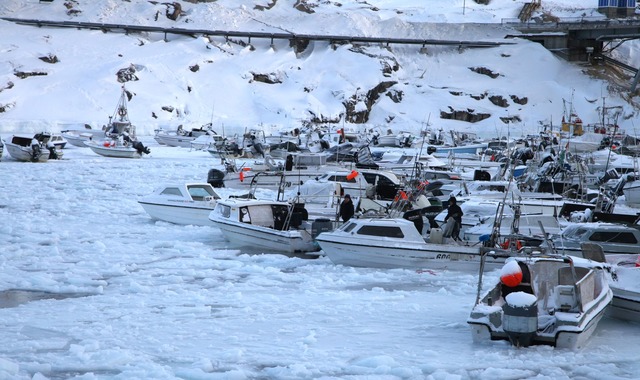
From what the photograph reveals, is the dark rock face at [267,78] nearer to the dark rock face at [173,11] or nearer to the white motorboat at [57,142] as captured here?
the dark rock face at [173,11]

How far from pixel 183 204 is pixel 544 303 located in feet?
43.5

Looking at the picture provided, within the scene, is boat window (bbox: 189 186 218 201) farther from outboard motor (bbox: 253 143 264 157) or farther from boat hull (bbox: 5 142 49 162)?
outboard motor (bbox: 253 143 264 157)

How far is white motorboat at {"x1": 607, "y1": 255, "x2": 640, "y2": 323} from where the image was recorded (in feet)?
46.7

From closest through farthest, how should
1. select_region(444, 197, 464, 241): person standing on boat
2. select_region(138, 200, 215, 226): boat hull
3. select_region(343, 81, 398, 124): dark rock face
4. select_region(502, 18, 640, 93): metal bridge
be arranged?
1. select_region(444, 197, 464, 241): person standing on boat
2. select_region(138, 200, 215, 226): boat hull
3. select_region(343, 81, 398, 124): dark rock face
4. select_region(502, 18, 640, 93): metal bridge

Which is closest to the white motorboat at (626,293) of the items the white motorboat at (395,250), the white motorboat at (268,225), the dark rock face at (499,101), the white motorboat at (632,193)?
the white motorboat at (395,250)

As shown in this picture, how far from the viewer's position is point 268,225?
22.2 meters

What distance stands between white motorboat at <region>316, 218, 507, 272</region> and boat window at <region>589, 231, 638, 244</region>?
2.28 m

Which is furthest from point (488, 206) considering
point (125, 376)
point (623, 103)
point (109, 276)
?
point (623, 103)

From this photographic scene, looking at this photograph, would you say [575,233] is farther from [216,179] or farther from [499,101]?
[499,101]

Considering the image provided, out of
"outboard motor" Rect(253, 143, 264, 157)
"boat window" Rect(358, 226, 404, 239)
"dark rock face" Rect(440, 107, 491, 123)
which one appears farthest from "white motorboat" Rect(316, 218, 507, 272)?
"dark rock face" Rect(440, 107, 491, 123)

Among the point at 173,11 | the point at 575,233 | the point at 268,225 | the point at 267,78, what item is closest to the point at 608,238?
the point at 575,233

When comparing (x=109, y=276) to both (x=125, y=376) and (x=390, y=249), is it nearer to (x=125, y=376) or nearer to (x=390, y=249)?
(x=390, y=249)

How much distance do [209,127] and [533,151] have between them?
25.1 m

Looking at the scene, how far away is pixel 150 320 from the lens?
1396 centimetres
